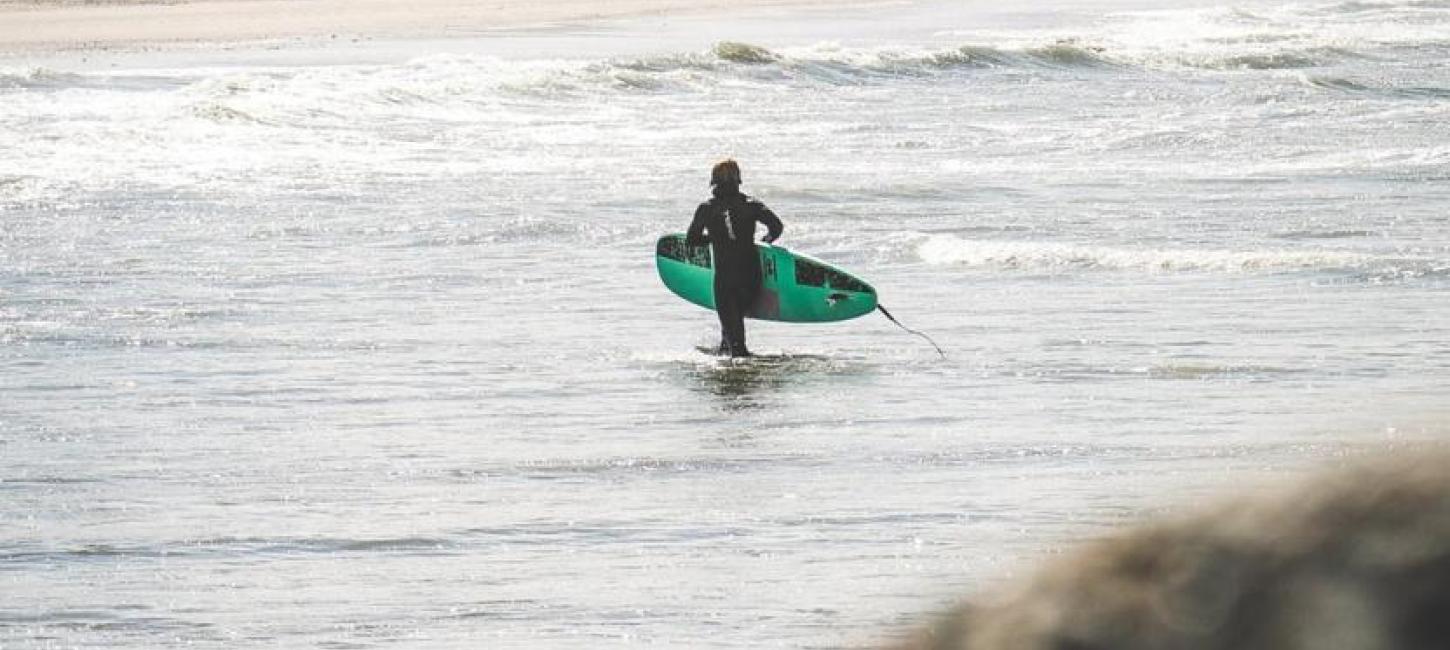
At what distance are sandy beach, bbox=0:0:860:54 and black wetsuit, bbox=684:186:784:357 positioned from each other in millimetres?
39897

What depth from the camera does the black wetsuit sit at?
15.0 m

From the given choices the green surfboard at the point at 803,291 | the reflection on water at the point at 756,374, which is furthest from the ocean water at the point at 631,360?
the green surfboard at the point at 803,291

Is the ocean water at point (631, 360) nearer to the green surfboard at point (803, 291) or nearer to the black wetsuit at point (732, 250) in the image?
the green surfboard at point (803, 291)

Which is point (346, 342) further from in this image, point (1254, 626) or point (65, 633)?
point (1254, 626)

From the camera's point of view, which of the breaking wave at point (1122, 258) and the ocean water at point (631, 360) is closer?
the ocean water at point (631, 360)

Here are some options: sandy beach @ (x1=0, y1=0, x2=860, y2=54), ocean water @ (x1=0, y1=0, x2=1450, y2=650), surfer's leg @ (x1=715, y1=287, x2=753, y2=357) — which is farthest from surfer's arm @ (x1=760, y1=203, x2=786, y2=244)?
sandy beach @ (x1=0, y1=0, x2=860, y2=54)

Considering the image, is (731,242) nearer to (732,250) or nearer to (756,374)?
(732,250)

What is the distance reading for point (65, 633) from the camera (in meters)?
8.45

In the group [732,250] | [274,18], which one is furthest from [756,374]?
[274,18]

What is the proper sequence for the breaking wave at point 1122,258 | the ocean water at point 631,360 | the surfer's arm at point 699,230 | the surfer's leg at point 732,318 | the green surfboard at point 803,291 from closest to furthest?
the ocean water at point 631,360 < the surfer's arm at point 699,230 < the surfer's leg at point 732,318 < the green surfboard at point 803,291 < the breaking wave at point 1122,258

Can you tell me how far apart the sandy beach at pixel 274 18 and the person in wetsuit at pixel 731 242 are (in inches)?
1571

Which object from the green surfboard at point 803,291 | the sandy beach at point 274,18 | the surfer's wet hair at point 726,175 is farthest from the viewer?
the sandy beach at point 274,18

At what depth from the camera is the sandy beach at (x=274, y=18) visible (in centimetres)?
5709

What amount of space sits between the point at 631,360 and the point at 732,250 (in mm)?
935
